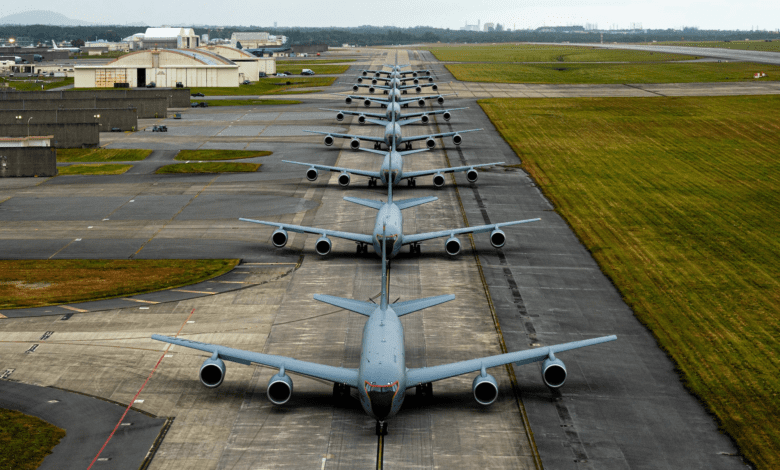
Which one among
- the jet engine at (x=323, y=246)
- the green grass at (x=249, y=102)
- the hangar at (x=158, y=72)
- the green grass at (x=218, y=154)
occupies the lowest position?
the jet engine at (x=323, y=246)

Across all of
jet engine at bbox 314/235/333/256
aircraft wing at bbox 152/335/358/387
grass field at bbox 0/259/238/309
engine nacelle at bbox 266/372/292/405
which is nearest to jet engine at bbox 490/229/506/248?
jet engine at bbox 314/235/333/256

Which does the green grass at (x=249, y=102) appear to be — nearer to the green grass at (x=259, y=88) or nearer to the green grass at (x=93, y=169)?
the green grass at (x=259, y=88)

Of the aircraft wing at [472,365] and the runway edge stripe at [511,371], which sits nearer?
the runway edge stripe at [511,371]

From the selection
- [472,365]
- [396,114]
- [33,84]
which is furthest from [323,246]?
[33,84]

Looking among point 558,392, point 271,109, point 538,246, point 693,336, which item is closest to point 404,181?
point 538,246

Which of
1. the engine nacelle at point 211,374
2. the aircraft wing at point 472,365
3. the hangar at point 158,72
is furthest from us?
the hangar at point 158,72

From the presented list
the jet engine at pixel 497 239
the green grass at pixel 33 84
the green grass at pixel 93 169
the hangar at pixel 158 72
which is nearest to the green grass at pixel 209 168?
the green grass at pixel 93 169
